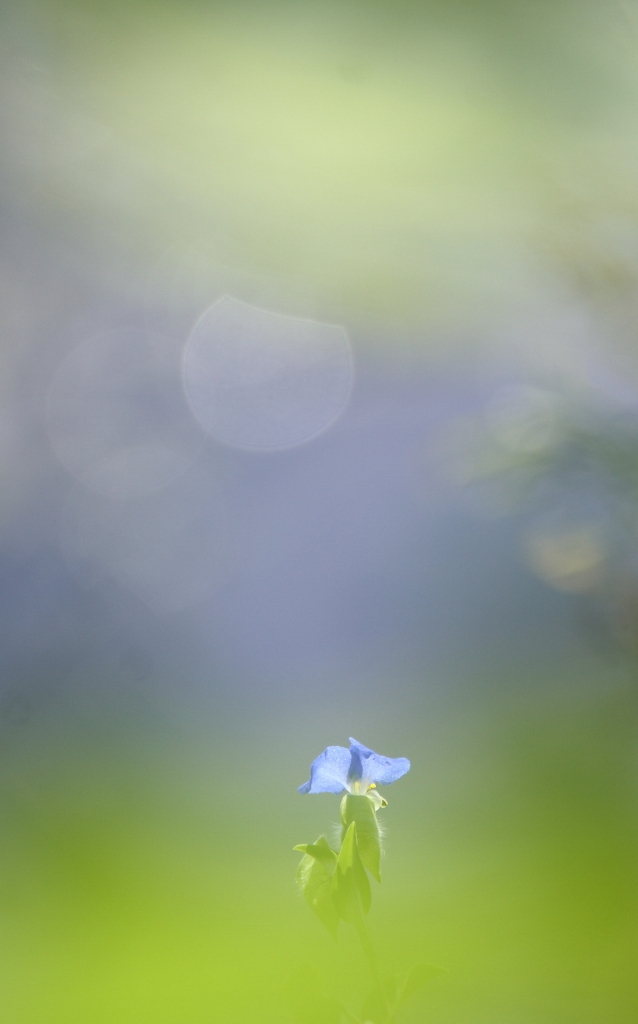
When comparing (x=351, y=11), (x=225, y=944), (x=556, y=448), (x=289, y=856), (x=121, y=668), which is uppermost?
(x=351, y=11)

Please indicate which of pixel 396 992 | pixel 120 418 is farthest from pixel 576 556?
pixel 120 418

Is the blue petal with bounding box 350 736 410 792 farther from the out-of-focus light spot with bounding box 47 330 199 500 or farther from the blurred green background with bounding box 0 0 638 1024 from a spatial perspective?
the out-of-focus light spot with bounding box 47 330 199 500

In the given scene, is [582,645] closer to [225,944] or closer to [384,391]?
[384,391]

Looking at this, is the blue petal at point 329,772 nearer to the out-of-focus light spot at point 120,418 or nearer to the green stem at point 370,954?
the green stem at point 370,954

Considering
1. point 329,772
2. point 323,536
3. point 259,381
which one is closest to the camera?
point 329,772

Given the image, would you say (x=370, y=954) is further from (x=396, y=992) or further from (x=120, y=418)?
(x=120, y=418)

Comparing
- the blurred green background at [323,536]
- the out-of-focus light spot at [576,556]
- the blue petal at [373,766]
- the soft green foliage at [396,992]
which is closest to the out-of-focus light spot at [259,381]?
the blurred green background at [323,536]

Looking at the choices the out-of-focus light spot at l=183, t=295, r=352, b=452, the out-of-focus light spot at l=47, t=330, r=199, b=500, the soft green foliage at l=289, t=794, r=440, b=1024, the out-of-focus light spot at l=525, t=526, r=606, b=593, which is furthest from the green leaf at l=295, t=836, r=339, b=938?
the out-of-focus light spot at l=47, t=330, r=199, b=500

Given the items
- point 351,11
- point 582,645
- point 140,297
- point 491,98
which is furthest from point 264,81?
point 582,645
